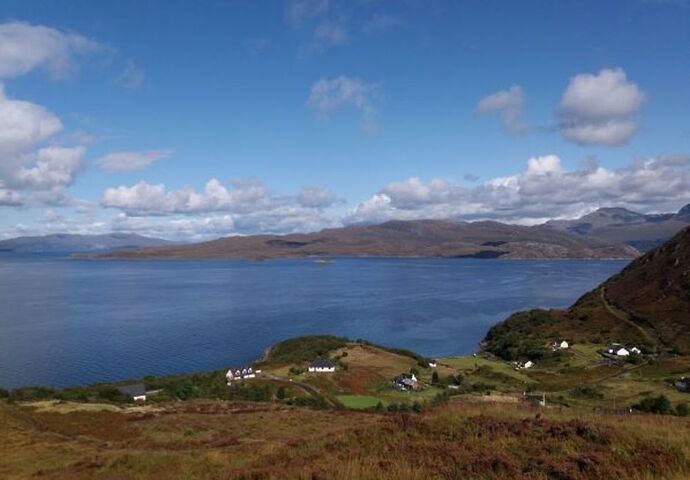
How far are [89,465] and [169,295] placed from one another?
170m

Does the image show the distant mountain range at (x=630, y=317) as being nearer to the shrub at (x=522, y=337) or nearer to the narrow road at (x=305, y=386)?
the shrub at (x=522, y=337)

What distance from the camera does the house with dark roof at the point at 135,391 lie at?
57.8m

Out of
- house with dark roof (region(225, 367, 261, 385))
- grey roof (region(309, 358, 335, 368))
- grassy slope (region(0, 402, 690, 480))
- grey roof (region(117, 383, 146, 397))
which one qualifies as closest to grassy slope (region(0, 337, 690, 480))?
grassy slope (region(0, 402, 690, 480))

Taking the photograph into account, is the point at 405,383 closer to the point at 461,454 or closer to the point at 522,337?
the point at 522,337

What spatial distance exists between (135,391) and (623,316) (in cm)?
9387

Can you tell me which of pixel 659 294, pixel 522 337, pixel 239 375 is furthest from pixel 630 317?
pixel 239 375

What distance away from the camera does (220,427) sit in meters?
36.1

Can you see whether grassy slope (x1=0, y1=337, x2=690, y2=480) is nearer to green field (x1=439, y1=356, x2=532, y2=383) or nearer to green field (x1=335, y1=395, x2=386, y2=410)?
green field (x1=335, y1=395, x2=386, y2=410)

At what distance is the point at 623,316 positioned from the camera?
114 m

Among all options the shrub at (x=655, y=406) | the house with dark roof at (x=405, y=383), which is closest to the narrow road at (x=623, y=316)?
the house with dark roof at (x=405, y=383)

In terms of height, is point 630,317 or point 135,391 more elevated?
point 135,391

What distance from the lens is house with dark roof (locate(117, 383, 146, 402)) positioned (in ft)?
189

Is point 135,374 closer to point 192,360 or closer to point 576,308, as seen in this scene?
point 192,360

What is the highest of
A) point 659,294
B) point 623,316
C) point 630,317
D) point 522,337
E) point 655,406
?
point 659,294
